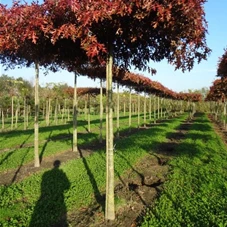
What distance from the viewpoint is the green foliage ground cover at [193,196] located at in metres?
4.99

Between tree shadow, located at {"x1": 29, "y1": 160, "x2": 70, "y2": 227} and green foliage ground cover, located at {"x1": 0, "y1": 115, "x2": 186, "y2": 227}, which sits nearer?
tree shadow, located at {"x1": 29, "y1": 160, "x2": 70, "y2": 227}

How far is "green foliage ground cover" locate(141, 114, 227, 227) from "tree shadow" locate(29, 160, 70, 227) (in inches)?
68.5

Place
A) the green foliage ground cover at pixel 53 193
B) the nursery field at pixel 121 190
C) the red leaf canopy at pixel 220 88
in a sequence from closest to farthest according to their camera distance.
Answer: the nursery field at pixel 121 190 < the green foliage ground cover at pixel 53 193 < the red leaf canopy at pixel 220 88

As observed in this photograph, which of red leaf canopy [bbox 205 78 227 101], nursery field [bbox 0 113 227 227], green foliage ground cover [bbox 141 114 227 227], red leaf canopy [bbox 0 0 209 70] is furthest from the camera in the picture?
red leaf canopy [bbox 205 78 227 101]

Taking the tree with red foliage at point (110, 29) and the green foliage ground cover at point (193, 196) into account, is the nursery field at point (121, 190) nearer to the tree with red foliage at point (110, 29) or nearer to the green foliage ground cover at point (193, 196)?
the green foliage ground cover at point (193, 196)

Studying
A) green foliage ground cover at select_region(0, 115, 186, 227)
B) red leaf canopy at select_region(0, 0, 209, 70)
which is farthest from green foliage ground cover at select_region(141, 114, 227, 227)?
red leaf canopy at select_region(0, 0, 209, 70)

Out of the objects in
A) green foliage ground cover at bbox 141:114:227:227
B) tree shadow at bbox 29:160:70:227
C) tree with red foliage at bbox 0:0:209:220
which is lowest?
tree shadow at bbox 29:160:70:227

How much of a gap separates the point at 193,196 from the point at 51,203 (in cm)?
309

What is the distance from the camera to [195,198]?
242 inches

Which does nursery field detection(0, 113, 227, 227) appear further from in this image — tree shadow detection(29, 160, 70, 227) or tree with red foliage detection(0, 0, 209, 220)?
tree with red foliage detection(0, 0, 209, 220)

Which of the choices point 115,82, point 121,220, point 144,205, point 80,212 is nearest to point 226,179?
point 144,205

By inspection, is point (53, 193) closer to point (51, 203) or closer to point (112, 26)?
point (51, 203)

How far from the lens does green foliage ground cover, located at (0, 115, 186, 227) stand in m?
5.50

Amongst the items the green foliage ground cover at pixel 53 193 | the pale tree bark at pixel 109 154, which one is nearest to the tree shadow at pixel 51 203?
the green foliage ground cover at pixel 53 193
